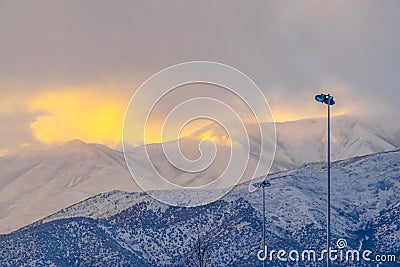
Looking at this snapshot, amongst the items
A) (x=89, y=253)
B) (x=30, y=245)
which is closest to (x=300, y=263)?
(x=89, y=253)

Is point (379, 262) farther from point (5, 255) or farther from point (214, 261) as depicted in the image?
point (5, 255)

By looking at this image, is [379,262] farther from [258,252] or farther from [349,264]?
[258,252]

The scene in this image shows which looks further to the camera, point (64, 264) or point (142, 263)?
point (142, 263)

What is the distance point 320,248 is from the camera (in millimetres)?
A: 198375

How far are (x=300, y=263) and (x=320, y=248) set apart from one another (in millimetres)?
12055

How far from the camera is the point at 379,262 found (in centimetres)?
19438

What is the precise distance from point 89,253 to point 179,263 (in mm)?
17231

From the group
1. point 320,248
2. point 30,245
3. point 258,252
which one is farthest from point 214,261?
point 30,245

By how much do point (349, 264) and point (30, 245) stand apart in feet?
191

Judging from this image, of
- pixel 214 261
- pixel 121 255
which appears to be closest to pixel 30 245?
pixel 121 255

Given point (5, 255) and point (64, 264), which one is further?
point (5, 255)

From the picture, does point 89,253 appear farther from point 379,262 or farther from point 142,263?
point 379,262

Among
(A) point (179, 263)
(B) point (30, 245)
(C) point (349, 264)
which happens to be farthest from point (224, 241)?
(B) point (30, 245)

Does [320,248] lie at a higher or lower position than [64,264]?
higher
